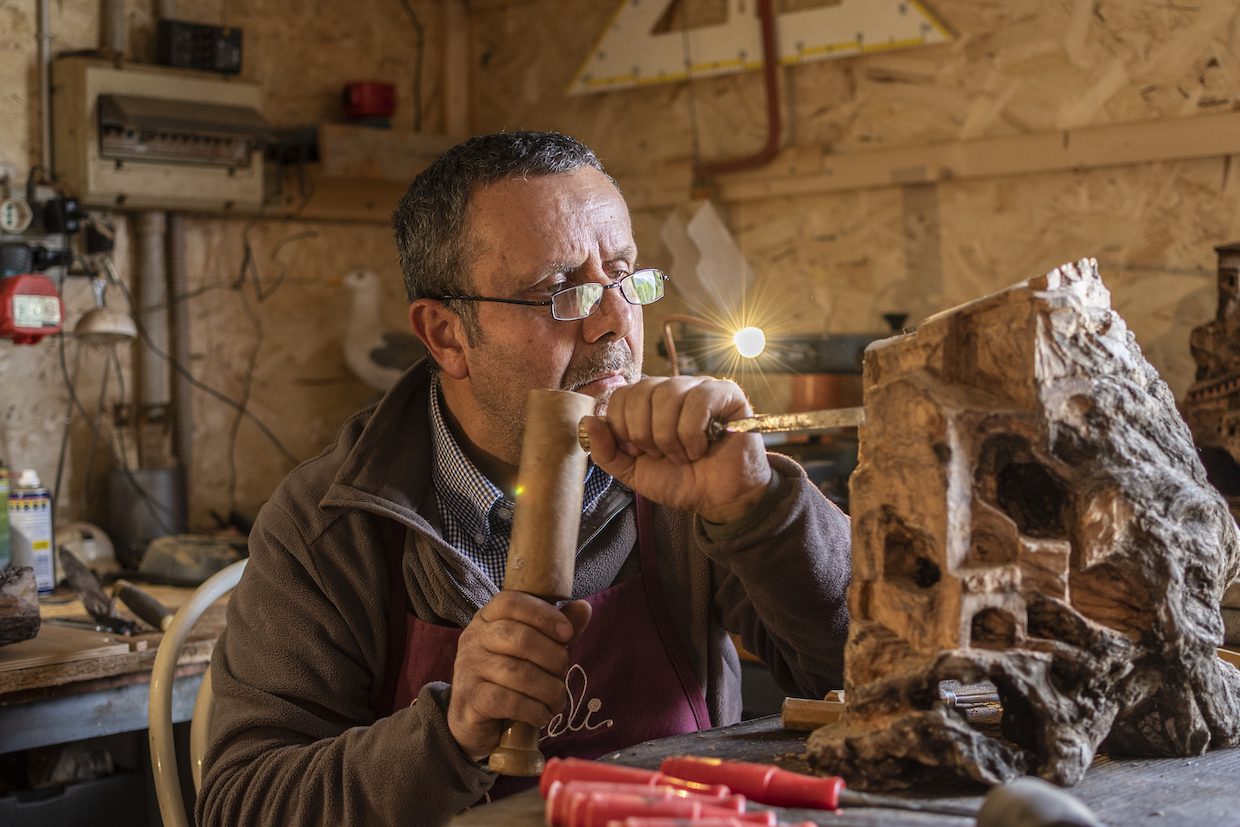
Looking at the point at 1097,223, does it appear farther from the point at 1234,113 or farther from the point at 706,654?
the point at 706,654

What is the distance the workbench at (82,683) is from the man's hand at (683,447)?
3.99ft

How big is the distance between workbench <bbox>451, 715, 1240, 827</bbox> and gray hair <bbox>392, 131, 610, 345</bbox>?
810 millimetres

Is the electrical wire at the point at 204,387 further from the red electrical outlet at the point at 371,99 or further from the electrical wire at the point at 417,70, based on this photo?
the electrical wire at the point at 417,70

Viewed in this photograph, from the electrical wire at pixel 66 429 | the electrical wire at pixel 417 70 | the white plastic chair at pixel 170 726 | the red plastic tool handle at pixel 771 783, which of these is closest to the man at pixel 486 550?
the white plastic chair at pixel 170 726

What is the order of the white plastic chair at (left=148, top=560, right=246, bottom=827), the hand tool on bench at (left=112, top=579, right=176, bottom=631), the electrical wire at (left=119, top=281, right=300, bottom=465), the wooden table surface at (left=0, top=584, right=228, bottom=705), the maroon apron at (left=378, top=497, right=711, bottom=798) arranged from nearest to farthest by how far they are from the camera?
1. the maroon apron at (left=378, top=497, right=711, bottom=798)
2. the white plastic chair at (left=148, top=560, right=246, bottom=827)
3. the wooden table surface at (left=0, top=584, right=228, bottom=705)
4. the hand tool on bench at (left=112, top=579, right=176, bottom=631)
5. the electrical wire at (left=119, top=281, right=300, bottom=465)

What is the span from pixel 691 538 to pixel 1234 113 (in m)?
1.83

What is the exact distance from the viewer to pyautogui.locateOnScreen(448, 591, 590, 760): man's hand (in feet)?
4.33

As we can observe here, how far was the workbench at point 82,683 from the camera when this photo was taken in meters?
2.22

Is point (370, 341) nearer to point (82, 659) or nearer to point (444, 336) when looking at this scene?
point (82, 659)

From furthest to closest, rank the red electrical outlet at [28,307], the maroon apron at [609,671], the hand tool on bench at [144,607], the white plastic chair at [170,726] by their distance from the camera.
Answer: the red electrical outlet at [28,307]
the hand tool on bench at [144,607]
the white plastic chair at [170,726]
the maroon apron at [609,671]

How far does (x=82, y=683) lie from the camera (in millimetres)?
2293

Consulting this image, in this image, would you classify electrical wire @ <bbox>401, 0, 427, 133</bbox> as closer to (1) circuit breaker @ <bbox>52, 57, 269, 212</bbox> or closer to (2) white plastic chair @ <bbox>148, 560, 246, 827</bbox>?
(1) circuit breaker @ <bbox>52, 57, 269, 212</bbox>

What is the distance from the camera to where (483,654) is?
1338mm

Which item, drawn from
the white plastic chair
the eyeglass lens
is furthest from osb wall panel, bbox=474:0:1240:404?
the white plastic chair
